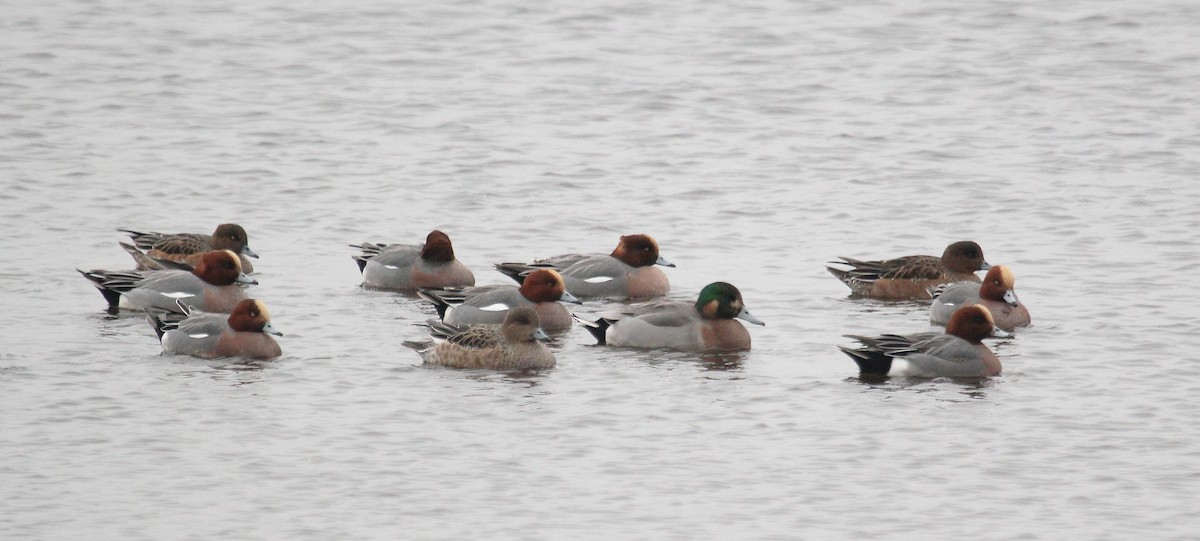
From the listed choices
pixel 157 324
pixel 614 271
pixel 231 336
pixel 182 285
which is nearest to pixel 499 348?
pixel 231 336

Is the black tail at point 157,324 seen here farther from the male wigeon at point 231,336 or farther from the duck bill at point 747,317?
the duck bill at point 747,317

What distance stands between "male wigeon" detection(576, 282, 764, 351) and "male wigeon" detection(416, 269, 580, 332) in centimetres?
67

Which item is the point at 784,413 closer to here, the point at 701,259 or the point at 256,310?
the point at 256,310

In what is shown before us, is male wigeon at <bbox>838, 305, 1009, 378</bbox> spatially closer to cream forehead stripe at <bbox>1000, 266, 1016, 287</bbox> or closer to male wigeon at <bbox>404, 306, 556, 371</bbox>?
cream forehead stripe at <bbox>1000, 266, 1016, 287</bbox>

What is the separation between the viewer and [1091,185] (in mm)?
20297

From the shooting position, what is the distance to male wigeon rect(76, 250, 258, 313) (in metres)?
15.6

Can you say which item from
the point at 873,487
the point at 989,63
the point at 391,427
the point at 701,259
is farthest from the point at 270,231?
the point at 989,63

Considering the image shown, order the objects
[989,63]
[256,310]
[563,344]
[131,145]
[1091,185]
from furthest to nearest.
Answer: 1. [989,63]
2. [131,145]
3. [1091,185]
4. [563,344]
5. [256,310]

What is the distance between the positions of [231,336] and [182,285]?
2100 mm

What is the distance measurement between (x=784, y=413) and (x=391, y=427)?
2.45 m

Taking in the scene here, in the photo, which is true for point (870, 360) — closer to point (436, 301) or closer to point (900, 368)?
point (900, 368)

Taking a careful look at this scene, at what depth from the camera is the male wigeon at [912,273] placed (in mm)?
16469

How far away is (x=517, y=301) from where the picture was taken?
1530 centimetres

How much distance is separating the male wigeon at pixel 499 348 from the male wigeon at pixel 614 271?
2.88 metres
